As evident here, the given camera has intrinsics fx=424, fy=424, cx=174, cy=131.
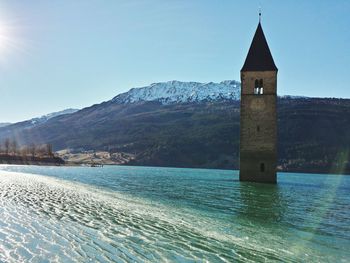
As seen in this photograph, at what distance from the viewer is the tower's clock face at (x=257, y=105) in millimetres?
50938

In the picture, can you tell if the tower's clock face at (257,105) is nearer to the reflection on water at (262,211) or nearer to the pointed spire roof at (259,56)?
the pointed spire roof at (259,56)

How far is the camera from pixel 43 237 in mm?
13578

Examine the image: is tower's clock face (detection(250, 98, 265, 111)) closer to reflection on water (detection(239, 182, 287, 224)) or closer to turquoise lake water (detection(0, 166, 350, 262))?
reflection on water (detection(239, 182, 287, 224))

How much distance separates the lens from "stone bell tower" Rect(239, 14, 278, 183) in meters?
50.3

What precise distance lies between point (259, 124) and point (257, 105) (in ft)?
7.59

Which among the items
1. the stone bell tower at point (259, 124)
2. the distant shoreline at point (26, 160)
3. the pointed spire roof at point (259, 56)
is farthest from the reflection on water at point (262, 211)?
the distant shoreline at point (26, 160)

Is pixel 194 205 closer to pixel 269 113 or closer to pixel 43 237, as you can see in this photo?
pixel 43 237

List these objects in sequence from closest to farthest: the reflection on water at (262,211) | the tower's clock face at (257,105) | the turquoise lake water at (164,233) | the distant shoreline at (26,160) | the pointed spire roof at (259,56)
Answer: the turquoise lake water at (164,233) → the reflection on water at (262,211) → the tower's clock face at (257,105) → the pointed spire roof at (259,56) → the distant shoreline at (26,160)

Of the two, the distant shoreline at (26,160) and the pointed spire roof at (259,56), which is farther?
the distant shoreline at (26,160)

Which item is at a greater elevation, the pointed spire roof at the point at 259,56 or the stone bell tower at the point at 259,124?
the pointed spire roof at the point at 259,56

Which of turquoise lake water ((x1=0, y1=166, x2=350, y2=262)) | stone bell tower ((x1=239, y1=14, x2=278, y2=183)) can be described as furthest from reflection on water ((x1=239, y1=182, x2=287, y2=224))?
stone bell tower ((x1=239, y1=14, x2=278, y2=183))

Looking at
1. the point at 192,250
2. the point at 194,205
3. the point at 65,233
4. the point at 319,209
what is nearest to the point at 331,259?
the point at 192,250

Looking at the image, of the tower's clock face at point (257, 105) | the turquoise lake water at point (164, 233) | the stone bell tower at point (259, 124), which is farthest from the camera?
the tower's clock face at point (257, 105)

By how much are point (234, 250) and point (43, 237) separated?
607cm
